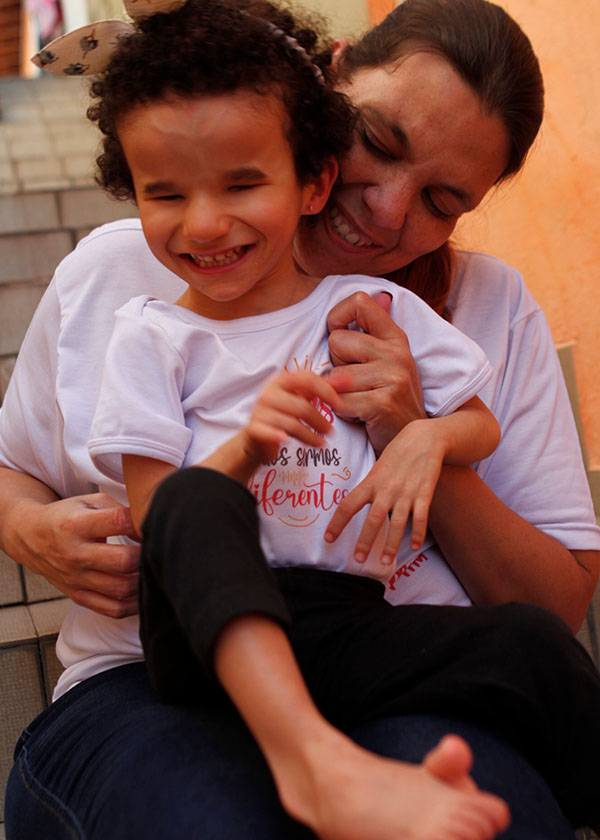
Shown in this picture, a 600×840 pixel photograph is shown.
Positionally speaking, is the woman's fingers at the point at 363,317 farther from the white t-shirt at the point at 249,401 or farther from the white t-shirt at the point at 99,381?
the white t-shirt at the point at 99,381

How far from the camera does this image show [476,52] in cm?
123

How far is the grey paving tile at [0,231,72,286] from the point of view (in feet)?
8.60

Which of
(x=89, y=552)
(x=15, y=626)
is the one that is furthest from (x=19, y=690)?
(x=89, y=552)

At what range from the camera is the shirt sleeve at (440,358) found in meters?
1.09

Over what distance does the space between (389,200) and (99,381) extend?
0.45m

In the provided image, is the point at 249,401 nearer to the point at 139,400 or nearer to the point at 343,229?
the point at 139,400

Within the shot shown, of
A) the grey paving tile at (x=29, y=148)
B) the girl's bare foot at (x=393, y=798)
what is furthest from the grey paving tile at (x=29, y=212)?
the girl's bare foot at (x=393, y=798)

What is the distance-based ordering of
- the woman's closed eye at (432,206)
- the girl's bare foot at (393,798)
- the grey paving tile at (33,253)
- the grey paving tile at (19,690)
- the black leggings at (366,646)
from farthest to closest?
1. the grey paving tile at (33,253)
2. the grey paving tile at (19,690)
3. the woman's closed eye at (432,206)
4. the black leggings at (366,646)
5. the girl's bare foot at (393,798)

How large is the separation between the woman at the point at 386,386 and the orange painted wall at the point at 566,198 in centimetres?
64

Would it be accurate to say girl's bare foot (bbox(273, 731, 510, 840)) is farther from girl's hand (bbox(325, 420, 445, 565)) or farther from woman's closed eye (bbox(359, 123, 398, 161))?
woman's closed eye (bbox(359, 123, 398, 161))

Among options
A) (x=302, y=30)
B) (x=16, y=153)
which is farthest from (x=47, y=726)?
(x=16, y=153)

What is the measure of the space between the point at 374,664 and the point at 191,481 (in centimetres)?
27

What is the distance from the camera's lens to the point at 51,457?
50.4 inches

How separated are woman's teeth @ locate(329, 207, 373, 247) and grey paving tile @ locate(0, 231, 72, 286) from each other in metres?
1.51
